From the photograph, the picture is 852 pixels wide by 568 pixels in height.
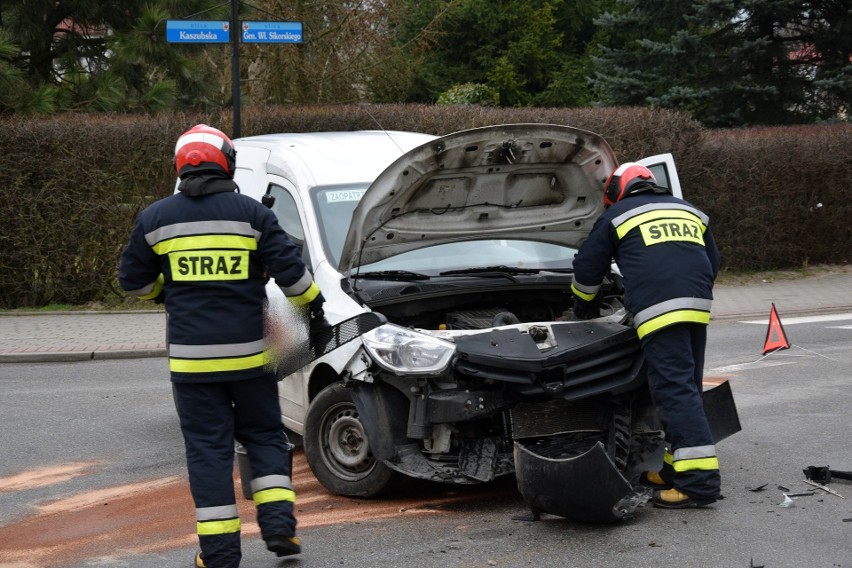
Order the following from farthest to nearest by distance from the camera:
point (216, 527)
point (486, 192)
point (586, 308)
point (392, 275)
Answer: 1. point (486, 192)
2. point (392, 275)
3. point (586, 308)
4. point (216, 527)

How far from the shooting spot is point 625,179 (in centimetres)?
628

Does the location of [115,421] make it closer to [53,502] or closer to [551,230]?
[53,502]

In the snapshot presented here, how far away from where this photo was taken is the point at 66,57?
56.2 ft

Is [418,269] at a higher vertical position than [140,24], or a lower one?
lower

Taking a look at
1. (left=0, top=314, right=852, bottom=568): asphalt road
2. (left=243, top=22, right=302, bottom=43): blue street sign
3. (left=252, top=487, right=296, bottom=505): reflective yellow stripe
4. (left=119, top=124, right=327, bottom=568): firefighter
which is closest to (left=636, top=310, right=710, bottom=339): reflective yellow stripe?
(left=0, top=314, right=852, bottom=568): asphalt road

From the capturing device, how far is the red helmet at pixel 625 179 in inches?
246

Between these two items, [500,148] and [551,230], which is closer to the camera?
[500,148]

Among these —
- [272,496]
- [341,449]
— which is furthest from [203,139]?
[341,449]

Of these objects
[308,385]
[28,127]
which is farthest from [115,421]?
[28,127]

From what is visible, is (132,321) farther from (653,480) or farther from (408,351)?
(653,480)

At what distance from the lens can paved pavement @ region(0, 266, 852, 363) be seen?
12156 mm

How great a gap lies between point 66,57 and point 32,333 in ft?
18.4

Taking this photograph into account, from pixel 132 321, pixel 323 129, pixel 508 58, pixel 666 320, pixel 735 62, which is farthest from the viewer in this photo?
pixel 508 58

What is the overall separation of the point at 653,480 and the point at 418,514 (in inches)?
52.7
